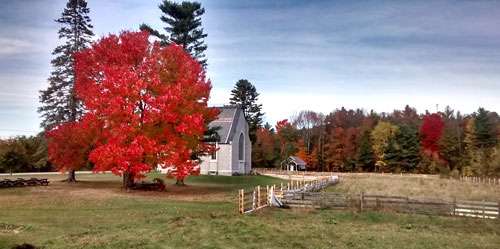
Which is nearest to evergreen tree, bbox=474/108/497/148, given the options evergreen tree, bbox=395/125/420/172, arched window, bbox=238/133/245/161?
evergreen tree, bbox=395/125/420/172

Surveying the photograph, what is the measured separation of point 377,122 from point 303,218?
91879mm

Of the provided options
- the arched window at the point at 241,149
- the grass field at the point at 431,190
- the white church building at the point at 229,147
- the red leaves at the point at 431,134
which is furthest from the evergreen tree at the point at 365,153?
the grass field at the point at 431,190

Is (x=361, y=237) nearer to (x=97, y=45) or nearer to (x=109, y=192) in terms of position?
(x=109, y=192)

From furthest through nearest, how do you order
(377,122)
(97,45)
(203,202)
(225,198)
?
(377,122) < (97,45) < (225,198) < (203,202)

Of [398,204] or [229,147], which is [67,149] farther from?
[398,204]

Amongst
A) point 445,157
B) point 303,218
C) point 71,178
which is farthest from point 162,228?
point 445,157

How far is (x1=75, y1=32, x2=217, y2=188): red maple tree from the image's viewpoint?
36500 mm

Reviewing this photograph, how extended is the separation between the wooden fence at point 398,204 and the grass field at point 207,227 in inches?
52.4

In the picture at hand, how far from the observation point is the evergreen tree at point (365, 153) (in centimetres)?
10581

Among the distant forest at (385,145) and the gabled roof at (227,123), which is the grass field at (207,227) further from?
the distant forest at (385,145)

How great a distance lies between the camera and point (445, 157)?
101062 mm

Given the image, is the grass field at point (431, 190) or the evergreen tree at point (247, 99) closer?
the grass field at point (431, 190)

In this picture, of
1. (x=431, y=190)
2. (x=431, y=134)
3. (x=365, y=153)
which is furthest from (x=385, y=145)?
(x=431, y=190)

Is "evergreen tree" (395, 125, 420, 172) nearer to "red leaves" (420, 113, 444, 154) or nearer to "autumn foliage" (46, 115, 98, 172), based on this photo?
Result: "red leaves" (420, 113, 444, 154)
